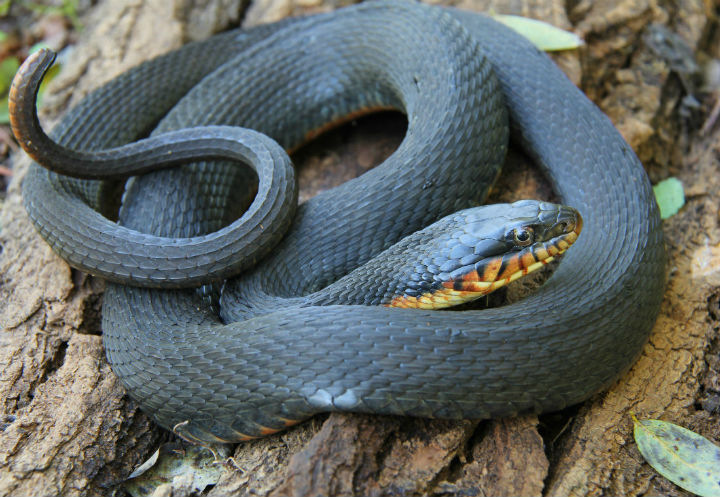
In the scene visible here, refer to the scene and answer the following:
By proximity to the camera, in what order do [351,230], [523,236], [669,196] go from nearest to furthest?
[523,236]
[351,230]
[669,196]

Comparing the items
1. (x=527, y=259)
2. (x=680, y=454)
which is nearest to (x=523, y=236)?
(x=527, y=259)

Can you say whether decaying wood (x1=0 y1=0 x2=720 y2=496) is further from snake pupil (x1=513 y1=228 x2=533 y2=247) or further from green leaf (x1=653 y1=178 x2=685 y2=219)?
snake pupil (x1=513 y1=228 x2=533 y2=247)

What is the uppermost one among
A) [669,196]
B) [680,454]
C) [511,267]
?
[511,267]

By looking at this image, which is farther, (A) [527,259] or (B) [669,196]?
(B) [669,196]

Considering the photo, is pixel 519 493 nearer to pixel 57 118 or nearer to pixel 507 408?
pixel 507 408

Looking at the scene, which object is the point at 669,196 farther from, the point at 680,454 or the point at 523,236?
the point at 680,454

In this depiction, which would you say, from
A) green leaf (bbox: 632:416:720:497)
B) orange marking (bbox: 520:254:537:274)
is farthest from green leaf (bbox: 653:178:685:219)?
green leaf (bbox: 632:416:720:497)

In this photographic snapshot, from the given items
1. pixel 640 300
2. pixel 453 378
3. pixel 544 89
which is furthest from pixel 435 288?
pixel 544 89

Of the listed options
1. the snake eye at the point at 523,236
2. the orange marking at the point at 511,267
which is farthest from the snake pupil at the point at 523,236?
the orange marking at the point at 511,267
